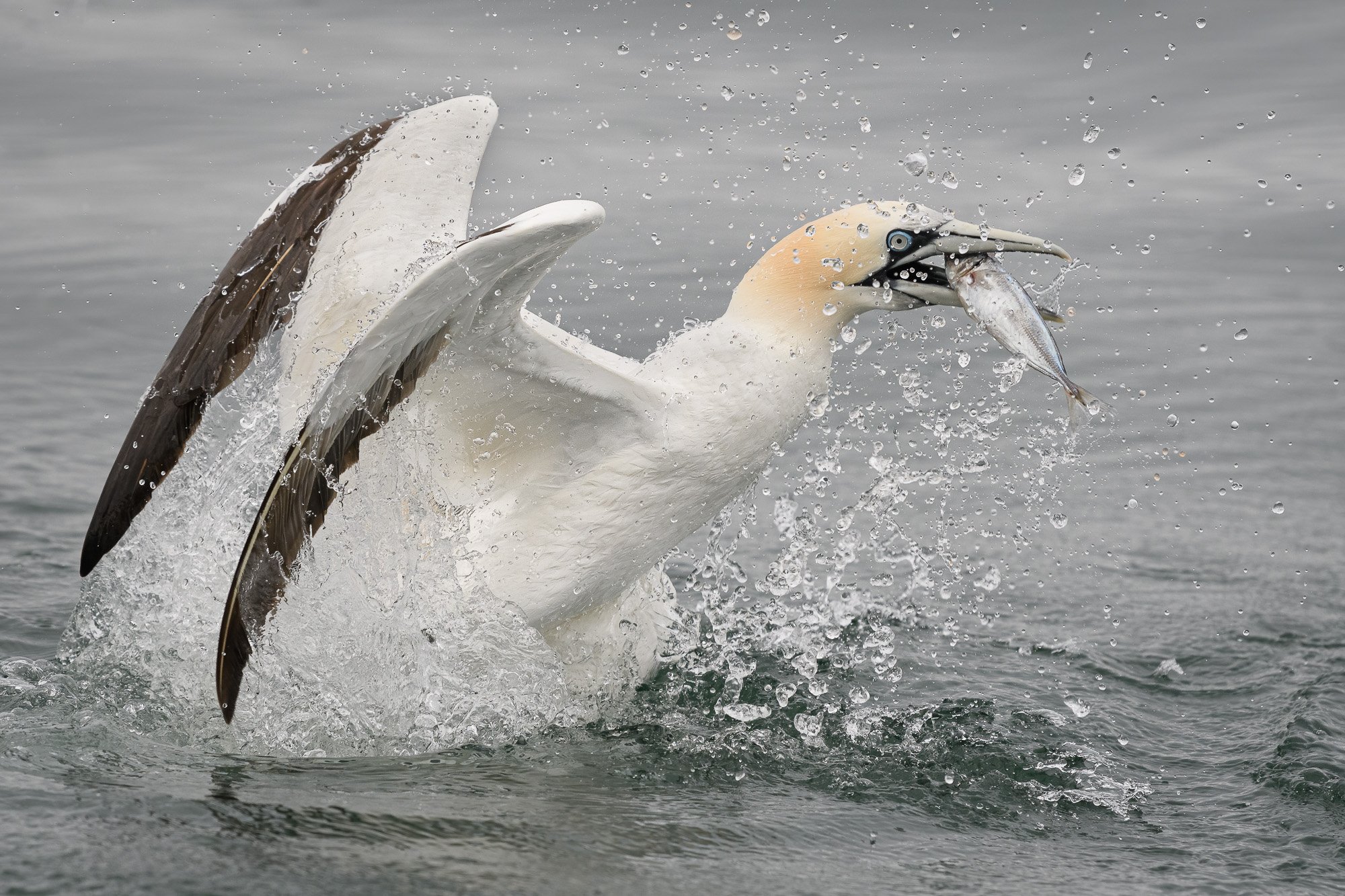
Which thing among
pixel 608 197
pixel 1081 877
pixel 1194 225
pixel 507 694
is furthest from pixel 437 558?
pixel 1194 225

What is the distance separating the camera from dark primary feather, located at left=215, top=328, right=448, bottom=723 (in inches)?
168

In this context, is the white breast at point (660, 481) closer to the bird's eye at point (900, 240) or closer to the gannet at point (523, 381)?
the gannet at point (523, 381)

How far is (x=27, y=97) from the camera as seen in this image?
39.8ft

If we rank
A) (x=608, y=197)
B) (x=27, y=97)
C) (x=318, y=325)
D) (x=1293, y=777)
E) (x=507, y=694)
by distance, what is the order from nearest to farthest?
(x=1293, y=777) → (x=507, y=694) → (x=318, y=325) → (x=608, y=197) → (x=27, y=97)

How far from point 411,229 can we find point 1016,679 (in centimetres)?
258

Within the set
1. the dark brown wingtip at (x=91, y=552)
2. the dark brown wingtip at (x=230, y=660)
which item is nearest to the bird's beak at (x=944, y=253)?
the dark brown wingtip at (x=230, y=660)

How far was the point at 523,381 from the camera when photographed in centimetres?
484

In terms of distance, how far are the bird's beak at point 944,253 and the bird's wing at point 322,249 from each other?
1445 mm

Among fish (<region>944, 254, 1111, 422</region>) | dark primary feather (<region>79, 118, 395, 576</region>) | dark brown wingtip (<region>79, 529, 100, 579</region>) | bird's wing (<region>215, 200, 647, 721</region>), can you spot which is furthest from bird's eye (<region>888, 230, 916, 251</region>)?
dark brown wingtip (<region>79, 529, 100, 579</region>)

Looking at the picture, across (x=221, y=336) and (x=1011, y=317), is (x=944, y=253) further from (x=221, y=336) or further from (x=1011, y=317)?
(x=221, y=336)

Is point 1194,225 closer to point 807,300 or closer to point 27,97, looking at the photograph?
point 807,300

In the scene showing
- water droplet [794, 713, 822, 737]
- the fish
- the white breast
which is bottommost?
water droplet [794, 713, 822, 737]

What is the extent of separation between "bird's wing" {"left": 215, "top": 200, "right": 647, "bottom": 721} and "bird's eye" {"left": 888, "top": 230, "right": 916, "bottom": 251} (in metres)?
1.09

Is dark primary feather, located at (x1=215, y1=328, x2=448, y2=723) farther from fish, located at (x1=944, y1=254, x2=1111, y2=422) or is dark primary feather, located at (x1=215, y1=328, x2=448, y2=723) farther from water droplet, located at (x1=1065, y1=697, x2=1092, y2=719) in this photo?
water droplet, located at (x1=1065, y1=697, x2=1092, y2=719)
